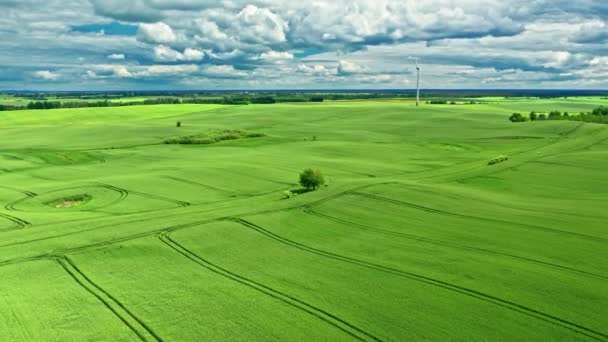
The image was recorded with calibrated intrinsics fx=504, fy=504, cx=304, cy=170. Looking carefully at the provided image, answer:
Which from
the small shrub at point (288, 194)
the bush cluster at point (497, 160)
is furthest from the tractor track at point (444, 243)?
the bush cluster at point (497, 160)

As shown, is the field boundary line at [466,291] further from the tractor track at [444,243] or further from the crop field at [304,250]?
the tractor track at [444,243]

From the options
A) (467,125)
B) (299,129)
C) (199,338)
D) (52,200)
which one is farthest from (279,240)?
(467,125)

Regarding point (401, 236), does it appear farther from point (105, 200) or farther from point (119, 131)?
point (119, 131)

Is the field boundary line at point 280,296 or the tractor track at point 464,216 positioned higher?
the tractor track at point 464,216

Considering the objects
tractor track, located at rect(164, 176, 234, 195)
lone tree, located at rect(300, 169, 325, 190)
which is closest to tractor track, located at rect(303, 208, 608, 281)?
lone tree, located at rect(300, 169, 325, 190)

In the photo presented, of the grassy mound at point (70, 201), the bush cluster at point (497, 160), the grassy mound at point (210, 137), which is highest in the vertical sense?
the grassy mound at point (210, 137)

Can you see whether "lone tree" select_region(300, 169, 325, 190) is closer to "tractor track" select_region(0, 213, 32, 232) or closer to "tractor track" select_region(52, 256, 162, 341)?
"tractor track" select_region(0, 213, 32, 232)

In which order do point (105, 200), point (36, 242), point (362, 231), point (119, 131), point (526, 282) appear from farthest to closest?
point (119, 131) < point (105, 200) < point (362, 231) < point (36, 242) < point (526, 282)

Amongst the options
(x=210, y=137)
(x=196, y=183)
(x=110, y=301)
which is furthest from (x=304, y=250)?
(x=210, y=137)
